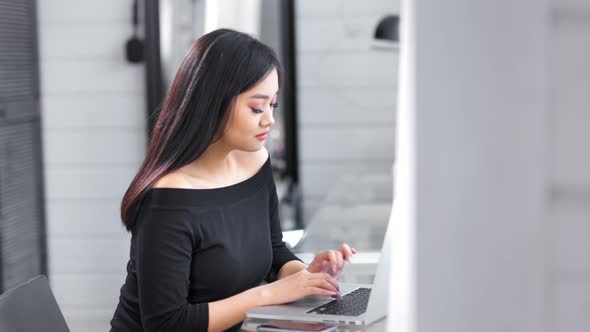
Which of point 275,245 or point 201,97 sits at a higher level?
point 201,97

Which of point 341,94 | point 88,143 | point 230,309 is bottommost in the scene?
point 230,309

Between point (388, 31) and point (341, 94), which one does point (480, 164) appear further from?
point (341, 94)

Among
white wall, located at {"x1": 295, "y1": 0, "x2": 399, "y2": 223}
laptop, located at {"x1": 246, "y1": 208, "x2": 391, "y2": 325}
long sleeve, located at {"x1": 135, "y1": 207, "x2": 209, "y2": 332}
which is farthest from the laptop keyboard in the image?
white wall, located at {"x1": 295, "y1": 0, "x2": 399, "y2": 223}

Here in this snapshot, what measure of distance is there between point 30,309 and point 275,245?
0.64m

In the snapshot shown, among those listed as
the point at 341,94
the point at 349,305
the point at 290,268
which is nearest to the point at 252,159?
the point at 290,268

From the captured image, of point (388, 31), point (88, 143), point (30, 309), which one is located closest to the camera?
point (30, 309)

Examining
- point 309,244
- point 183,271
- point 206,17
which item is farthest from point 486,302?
point 206,17

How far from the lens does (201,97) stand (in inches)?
62.7

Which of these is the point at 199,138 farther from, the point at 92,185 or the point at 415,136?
the point at 92,185

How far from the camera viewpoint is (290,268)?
183 cm

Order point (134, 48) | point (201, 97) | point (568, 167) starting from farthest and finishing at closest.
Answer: point (134, 48) < point (201, 97) < point (568, 167)

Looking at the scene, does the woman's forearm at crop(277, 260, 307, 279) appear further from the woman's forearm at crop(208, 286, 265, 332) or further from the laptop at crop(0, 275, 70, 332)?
the laptop at crop(0, 275, 70, 332)

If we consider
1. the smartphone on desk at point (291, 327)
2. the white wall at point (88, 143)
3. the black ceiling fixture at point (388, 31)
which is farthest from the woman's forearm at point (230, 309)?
the white wall at point (88, 143)

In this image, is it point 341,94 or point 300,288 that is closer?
point 300,288
